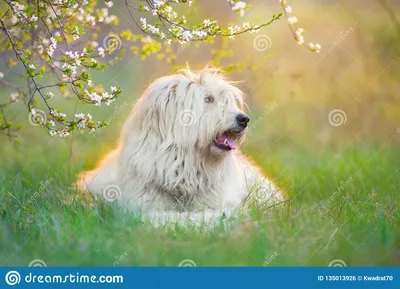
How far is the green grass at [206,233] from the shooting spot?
494 centimetres

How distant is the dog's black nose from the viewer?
5.96 meters

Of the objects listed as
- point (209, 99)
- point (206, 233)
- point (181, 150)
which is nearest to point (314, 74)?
point (209, 99)

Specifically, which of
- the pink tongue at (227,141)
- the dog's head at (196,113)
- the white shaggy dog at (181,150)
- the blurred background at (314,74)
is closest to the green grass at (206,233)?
the white shaggy dog at (181,150)

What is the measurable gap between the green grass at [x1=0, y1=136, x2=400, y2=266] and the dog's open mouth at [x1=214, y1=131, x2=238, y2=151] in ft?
2.25

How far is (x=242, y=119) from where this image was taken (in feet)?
19.6

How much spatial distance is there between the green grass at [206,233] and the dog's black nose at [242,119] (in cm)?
84

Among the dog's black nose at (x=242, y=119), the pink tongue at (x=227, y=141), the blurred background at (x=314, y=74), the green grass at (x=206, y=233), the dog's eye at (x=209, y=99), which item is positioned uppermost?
the blurred background at (x=314, y=74)

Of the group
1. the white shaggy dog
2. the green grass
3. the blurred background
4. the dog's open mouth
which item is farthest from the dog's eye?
the blurred background

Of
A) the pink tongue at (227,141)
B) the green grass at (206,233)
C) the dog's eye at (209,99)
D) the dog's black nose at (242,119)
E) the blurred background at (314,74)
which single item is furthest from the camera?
the blurred background at (314,74)

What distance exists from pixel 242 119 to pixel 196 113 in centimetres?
46

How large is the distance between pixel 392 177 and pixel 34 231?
14.7ft

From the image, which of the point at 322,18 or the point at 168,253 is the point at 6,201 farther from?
the point at 322,18

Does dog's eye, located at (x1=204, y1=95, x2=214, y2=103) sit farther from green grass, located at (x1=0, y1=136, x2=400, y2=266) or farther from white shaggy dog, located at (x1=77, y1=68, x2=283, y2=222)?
green grass, located at (x1=0, y1=136, x2=400, y2=266)

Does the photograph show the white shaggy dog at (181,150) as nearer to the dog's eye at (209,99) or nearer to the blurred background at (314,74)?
the dog's eye at (209,99)
